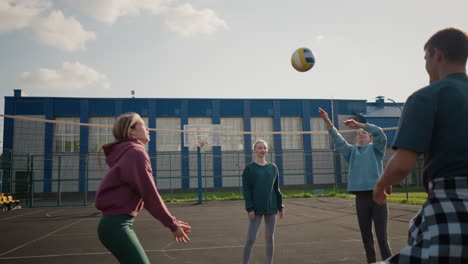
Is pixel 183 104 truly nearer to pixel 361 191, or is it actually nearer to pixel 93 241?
pixel 93 241

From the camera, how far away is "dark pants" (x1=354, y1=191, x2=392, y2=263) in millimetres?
4070

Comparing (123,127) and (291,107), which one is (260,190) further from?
(291,107)

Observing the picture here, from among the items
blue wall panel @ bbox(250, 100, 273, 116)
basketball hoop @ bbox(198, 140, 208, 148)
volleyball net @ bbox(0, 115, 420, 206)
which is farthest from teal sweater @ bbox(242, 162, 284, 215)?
blue wall panel @ bbox(250, 100, 273, 116)

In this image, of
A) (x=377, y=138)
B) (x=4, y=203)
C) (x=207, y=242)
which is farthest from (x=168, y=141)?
(x=377, y=138)

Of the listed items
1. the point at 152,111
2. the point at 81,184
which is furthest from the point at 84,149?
the point at 152,111

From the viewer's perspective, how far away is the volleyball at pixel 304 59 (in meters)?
7.36

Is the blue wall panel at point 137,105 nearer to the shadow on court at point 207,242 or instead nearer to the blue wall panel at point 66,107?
the blue wall panel at point 66,107

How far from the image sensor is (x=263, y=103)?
29594 mm

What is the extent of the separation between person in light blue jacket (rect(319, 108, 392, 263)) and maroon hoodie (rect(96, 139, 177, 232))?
2.33m

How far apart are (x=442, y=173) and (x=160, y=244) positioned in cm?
612

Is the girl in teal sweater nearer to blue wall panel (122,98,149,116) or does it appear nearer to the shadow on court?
the shadow on court

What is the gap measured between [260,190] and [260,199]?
114 millimetres

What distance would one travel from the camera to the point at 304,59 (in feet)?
24.1

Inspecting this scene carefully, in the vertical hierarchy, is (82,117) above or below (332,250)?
above
